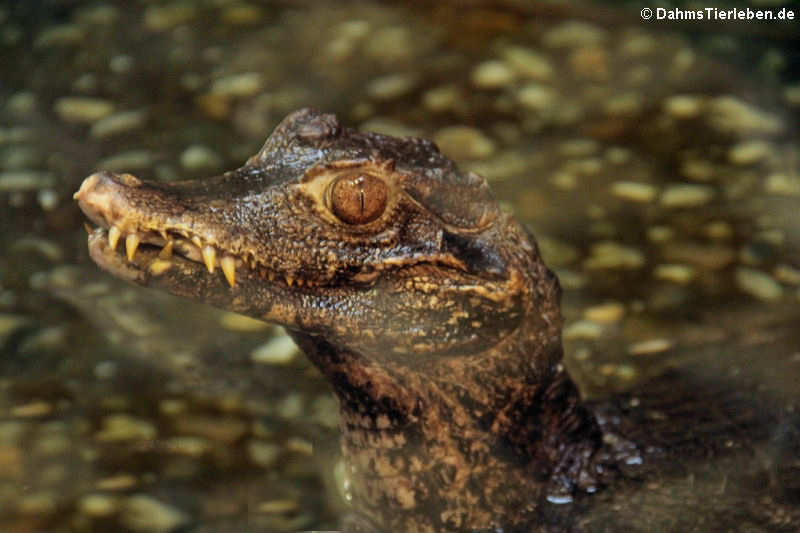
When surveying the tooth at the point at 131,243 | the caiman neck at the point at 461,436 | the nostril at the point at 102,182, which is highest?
the nostril at the point at 102,182

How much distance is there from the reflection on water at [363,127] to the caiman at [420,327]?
1.3 inches

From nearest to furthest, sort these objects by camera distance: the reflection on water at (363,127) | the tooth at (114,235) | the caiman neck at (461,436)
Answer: the tooth at (114,235) < the caiman neck at (461,436) < the reflection on water at (363,127)

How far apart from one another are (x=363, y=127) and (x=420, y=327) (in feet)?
4.83

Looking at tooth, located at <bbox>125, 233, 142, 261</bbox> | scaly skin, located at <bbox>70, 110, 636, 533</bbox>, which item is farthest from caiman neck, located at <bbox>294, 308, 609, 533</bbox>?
tooth, located at <bbox>125, 233, 142, 261</bbox>

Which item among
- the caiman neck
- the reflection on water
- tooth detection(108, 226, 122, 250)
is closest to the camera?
tooth detection(108, 226, 122, 250)

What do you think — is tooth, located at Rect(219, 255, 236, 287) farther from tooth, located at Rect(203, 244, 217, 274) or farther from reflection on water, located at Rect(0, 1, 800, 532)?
reflection on water, located at Rect(0, 1, 800, 532)

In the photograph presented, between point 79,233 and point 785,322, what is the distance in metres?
1.54

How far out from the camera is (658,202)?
2.77 meters

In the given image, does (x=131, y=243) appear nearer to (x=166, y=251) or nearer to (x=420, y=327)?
(x=166, y=251)

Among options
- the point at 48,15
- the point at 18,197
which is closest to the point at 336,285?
the point at 18,197

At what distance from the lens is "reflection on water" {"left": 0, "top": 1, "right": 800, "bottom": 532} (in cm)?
200

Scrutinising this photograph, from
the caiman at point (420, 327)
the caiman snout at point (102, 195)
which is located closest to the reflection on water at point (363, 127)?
the caiman at point (420, 327)

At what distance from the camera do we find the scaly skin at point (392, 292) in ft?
4.81

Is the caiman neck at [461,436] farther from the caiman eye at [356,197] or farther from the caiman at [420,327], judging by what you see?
the caiman eye at [356,197]
